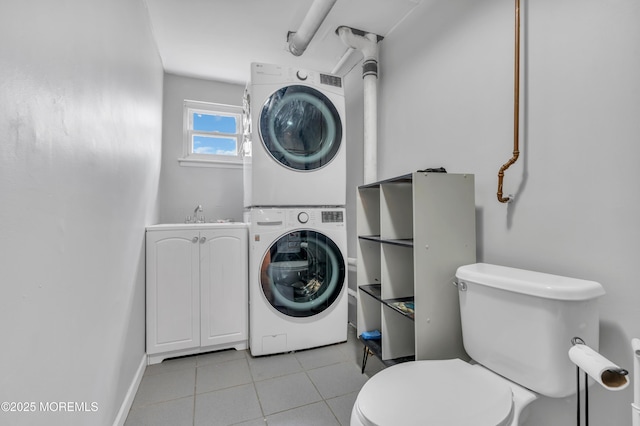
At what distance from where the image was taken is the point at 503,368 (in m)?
1.05

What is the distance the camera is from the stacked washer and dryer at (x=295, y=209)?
2.02 metres

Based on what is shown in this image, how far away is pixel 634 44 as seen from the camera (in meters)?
0.90

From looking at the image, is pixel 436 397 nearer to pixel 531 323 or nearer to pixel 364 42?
pixel 531 323

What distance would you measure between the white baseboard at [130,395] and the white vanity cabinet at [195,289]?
118mm

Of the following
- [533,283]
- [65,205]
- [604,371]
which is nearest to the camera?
[604,371]

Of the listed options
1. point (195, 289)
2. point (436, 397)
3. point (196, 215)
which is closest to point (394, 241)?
point (436, 397)

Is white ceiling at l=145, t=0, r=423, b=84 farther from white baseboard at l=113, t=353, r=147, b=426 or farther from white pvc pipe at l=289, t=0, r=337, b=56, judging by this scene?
white baseboard at l=113, t=353, r=147, b=426

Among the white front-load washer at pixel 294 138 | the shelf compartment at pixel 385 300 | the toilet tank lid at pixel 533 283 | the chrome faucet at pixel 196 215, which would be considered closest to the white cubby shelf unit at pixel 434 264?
the shelf compartment at pixel 385 300

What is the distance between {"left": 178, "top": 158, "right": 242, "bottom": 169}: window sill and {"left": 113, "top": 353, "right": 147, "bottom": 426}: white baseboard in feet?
5.49

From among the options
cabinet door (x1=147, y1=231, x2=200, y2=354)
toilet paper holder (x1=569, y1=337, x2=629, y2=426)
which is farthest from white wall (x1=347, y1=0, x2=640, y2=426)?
cabinet door (x1=147, y1=231, x2=200, y2=354)

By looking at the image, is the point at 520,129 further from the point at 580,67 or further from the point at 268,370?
the point at 268,370

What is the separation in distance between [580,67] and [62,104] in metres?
1.69

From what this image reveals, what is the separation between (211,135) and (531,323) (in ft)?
9.58

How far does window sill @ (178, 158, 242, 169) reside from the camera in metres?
2.78
